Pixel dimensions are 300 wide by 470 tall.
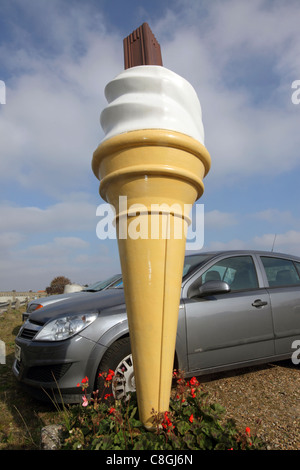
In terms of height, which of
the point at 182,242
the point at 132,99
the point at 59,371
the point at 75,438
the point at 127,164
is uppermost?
the point at 132,99

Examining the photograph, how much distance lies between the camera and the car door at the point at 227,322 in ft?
10.1

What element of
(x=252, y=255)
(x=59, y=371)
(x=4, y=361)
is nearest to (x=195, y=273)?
(x=252, y=255)

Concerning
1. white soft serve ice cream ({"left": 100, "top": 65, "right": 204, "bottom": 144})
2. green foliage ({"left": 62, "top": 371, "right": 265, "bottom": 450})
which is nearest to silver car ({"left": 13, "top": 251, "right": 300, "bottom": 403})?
green foliage ({"left": 62, "top": 371, "right": 265, "bottom": 450})

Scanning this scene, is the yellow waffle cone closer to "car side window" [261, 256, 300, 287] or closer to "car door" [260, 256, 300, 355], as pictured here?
"car door" [260, 256, 300, 355]

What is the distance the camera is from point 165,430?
1110mm

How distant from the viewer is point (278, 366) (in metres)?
4.04

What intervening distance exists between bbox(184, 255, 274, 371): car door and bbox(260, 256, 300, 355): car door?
12cm

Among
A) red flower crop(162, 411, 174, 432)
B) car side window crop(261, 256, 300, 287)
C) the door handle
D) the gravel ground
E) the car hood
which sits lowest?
the gravel ground

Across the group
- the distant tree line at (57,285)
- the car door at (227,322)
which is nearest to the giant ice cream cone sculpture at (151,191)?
the car door at (227,322)

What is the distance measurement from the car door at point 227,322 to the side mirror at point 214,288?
136 millimetres

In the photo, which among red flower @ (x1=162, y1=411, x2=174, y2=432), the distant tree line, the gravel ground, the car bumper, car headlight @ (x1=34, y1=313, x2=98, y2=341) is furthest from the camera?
the distant tree line

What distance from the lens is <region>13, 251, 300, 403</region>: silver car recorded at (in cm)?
265

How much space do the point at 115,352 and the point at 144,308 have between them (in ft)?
6.29

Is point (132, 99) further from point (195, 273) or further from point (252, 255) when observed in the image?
point (252, 255)
